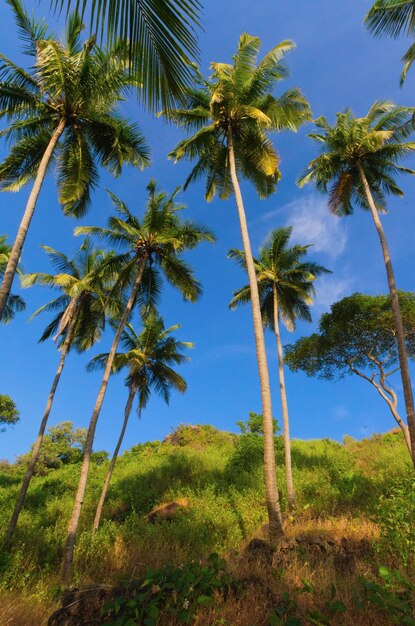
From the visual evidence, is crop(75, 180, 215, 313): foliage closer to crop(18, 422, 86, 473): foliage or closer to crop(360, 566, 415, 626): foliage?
crop(360, 566, 415, 626): foliage

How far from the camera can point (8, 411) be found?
36969mm

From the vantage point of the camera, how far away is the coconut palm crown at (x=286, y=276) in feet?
66.8

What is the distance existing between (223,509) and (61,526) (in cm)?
723

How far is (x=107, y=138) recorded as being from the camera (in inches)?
480

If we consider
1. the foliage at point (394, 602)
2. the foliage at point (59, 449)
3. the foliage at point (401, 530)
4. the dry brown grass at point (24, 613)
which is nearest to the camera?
the foliage at point (394, 602)

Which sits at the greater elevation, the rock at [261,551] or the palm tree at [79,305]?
the palm tree at [79,305]

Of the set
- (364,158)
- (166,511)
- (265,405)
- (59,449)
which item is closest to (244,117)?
(364,158)

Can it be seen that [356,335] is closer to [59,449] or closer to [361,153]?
[361,153]

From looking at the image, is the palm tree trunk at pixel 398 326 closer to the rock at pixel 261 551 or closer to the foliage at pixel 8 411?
the rock at pixel 261 551

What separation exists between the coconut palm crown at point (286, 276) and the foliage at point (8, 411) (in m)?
29.6

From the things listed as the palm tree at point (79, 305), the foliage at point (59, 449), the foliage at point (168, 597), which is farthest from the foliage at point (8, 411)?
the foliage at point (168, 597)

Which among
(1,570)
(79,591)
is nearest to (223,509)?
(1,570)

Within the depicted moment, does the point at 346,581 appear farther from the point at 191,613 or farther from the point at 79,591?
the point at 79,591

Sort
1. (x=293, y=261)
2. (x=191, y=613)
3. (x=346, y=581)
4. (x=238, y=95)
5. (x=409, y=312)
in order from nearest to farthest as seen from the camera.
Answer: (x=191, y=613)
(x=346, y=581)
(x=238, y=95)
(x=409, y=312)
(x=293, y=261)
